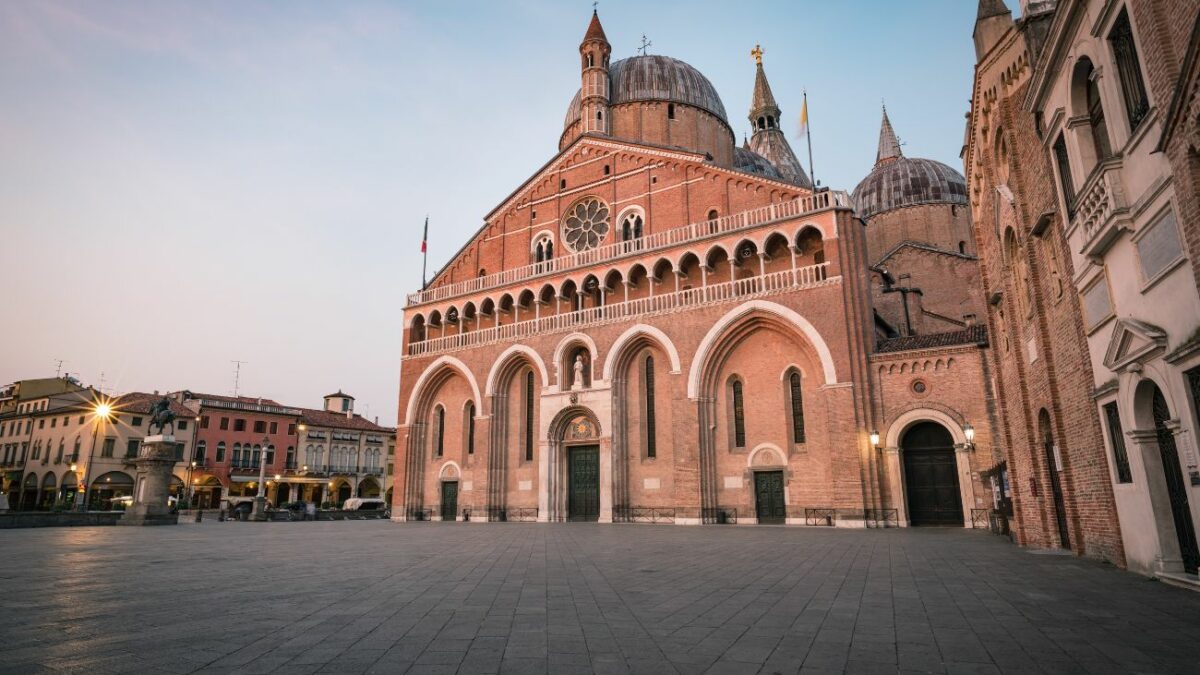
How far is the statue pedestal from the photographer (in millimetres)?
23500

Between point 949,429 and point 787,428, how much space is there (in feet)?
16.6

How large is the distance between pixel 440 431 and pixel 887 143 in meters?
37.8

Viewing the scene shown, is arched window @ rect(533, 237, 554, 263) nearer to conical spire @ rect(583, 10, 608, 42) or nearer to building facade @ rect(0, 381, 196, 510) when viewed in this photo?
conical spire @ rect(583, 10, 608, 42)

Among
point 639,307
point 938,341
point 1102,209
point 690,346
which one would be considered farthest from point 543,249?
point 1102,209

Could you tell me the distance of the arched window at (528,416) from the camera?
29.9 metres

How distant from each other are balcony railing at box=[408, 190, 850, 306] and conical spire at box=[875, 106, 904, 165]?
92.1 feet

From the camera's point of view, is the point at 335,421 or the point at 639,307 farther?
the point at 335,421

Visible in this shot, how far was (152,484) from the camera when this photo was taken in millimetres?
23766

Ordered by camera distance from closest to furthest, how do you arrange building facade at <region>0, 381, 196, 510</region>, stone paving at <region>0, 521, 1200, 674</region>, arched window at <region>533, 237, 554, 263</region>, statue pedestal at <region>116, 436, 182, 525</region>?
stone paving at <region>0, 521, 1200, 674</region> < statue pedestal at <region>116, 436, 182, 525</region> < arched window at <region>533, 237, 554, 263</region> < building facade at <region>0, 381, 196, 510</region>

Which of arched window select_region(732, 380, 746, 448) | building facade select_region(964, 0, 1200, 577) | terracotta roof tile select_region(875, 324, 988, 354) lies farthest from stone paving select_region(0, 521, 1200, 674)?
arched window select_region(732, 380, 746, 448)

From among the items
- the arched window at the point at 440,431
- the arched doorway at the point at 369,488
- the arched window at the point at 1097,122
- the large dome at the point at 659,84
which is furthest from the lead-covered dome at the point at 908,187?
the arched doorway at the point at 369,488

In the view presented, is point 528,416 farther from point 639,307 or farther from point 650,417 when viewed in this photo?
point 639,307

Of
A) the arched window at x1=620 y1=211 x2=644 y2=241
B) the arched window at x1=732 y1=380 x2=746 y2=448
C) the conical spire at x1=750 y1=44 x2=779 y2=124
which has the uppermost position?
the conical spire at x1=750 y1=44 x2=779 y2=124

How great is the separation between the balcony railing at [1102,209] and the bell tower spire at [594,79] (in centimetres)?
2903
